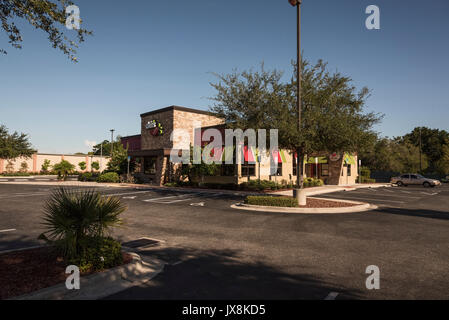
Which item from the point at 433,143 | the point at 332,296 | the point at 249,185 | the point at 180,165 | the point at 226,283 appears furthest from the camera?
the point at 433,143

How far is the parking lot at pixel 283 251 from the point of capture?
4.91 meters

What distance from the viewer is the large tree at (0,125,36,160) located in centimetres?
5199

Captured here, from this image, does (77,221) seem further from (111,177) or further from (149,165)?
(111,177)

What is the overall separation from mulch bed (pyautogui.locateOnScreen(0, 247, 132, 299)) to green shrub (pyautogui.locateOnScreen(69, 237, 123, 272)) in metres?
0.20

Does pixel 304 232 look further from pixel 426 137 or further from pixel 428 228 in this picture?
pixel 426 137

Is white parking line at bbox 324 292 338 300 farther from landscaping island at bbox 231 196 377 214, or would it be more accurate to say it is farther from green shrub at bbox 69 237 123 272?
landscaping island at bbox 231 196 377 214

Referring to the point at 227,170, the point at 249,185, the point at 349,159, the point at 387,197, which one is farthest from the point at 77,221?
the point at 349,159

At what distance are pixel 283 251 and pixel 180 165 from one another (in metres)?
24.3

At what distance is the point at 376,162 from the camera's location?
5769 centimetres

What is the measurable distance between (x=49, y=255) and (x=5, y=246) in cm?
234

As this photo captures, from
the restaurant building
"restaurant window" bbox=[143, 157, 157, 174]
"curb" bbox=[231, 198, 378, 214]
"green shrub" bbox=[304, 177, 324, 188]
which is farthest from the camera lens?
"restaurant window" bbox=[143, 157, 157, 174]

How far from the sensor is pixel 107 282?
17.0 feet

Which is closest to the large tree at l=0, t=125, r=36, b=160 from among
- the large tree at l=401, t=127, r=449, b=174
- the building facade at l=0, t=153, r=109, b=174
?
the building facade at l=0, t=153, r=109, b=174

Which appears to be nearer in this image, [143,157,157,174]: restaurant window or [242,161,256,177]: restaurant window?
[242,161,256,177]: restaurant window
